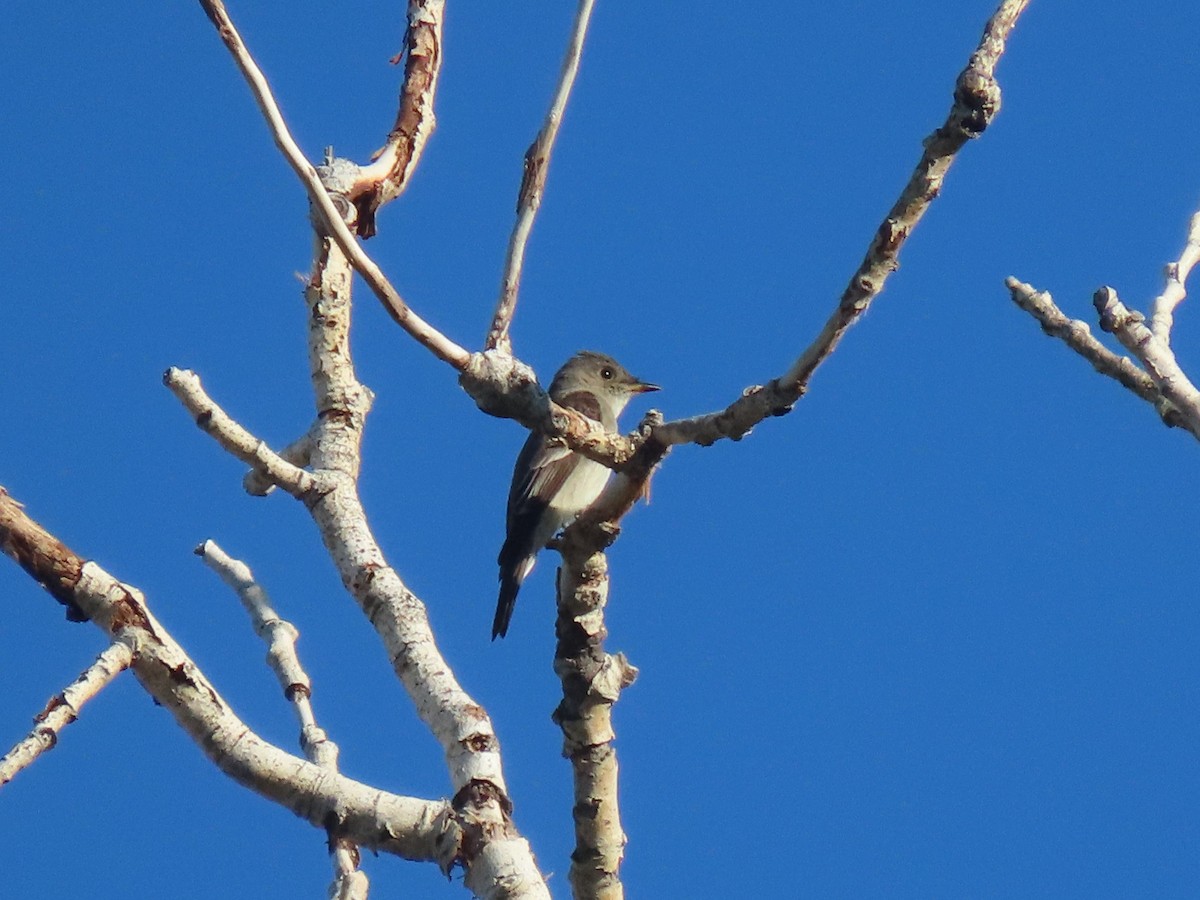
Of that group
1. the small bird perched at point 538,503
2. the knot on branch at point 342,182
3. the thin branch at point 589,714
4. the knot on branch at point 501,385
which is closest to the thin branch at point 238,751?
the thin branch at point 589,714

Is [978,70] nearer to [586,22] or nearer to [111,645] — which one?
[586,22]

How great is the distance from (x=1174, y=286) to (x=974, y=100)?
4.94ft

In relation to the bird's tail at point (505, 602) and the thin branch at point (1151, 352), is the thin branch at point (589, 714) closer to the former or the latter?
the thin branch at point (1151, 352)

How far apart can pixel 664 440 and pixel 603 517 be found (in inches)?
16.6

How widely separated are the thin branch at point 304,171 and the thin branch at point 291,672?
1408mm

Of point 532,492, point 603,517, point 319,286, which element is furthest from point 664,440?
point 532,492

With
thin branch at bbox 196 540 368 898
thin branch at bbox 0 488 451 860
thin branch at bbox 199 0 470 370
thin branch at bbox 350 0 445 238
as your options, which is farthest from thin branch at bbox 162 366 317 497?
thin branch at bbox 350 0 445 238

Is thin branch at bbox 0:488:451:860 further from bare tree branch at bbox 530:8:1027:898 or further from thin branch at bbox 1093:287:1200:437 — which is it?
thin branch at bbox 1093:287:1200:437

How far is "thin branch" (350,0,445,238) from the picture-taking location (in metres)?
7.37

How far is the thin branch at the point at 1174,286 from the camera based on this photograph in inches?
196

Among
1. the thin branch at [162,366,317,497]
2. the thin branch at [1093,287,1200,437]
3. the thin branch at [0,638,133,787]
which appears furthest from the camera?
the thin branch at [162,366,317,497]

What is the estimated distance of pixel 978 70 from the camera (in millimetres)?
4098

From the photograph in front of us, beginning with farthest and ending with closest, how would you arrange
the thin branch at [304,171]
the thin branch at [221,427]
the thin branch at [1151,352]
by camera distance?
1. the thin branch at [221,427]
2. the thin branch at [1151,352]
3. the thin branch at [304,171]

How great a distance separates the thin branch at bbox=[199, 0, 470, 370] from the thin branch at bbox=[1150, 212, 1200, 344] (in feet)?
7.53
